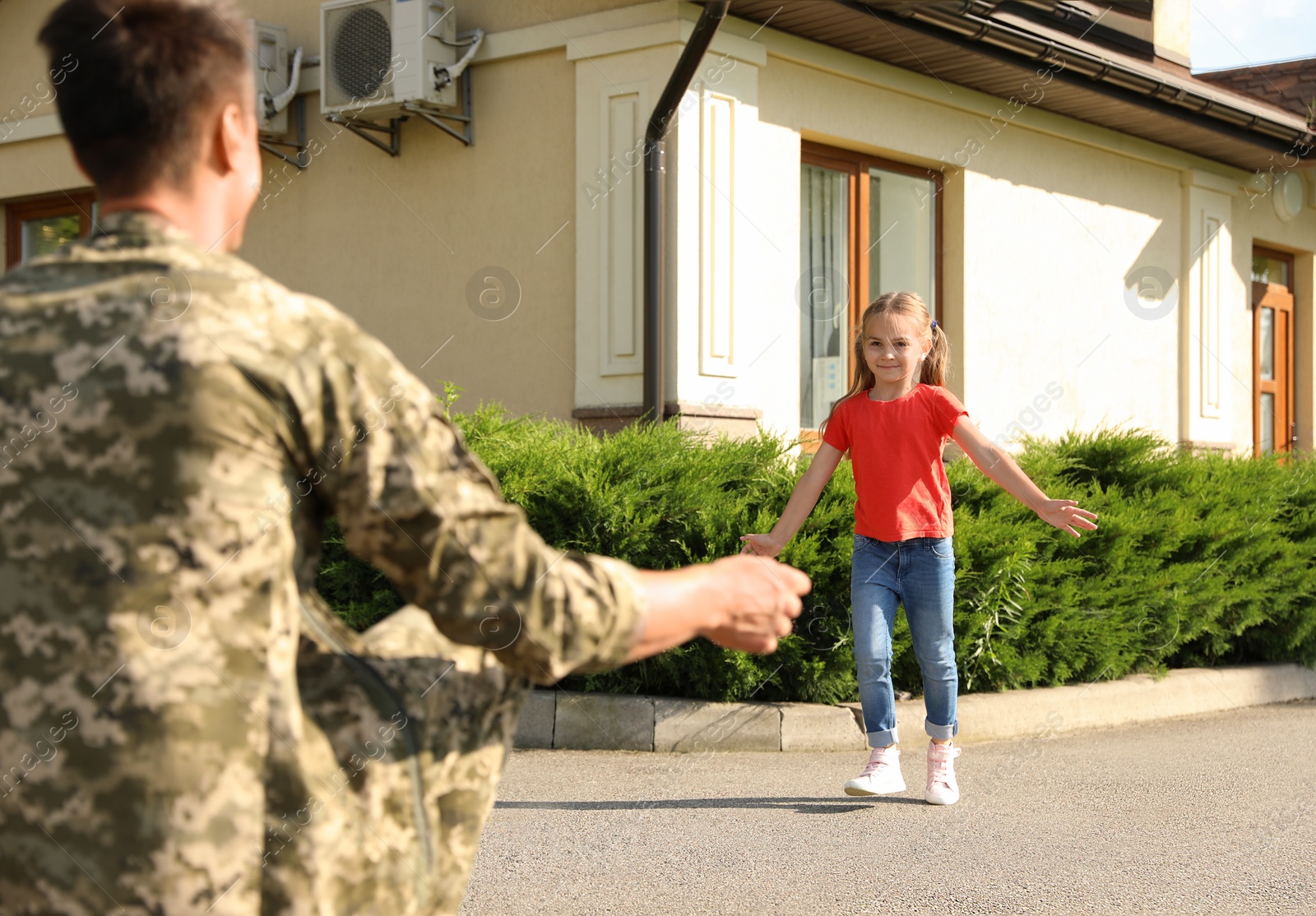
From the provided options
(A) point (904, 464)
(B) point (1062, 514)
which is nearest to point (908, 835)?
(B) point (1062, 514)

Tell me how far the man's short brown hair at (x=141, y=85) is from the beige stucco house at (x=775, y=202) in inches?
280

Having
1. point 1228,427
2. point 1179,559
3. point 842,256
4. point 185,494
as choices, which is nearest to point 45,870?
point 185,494

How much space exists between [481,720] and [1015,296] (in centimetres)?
1028

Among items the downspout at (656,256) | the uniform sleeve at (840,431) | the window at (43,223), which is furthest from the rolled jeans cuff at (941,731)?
the window at (43,223)

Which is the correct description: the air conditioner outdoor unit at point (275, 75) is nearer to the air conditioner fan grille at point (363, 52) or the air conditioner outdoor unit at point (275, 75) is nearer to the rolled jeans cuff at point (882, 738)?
the air conditioner fan grille at point (363, 52)

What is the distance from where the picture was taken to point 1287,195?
46.8 ft

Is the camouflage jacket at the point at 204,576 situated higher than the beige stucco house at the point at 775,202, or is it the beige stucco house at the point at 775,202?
the beige stucco house at the point at 775,202

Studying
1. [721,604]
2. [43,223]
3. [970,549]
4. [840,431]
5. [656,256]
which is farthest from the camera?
[43,223]

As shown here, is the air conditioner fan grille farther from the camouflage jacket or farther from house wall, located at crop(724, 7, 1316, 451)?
the camouflage jacket

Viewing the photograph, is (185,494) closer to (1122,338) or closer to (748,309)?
(748,309)

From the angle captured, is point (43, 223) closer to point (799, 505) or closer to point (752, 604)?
point (799, 505)

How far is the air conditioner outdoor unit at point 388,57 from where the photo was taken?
9336mm

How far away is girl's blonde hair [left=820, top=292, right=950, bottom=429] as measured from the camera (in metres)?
5.32

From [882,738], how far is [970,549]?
6.08 feet
